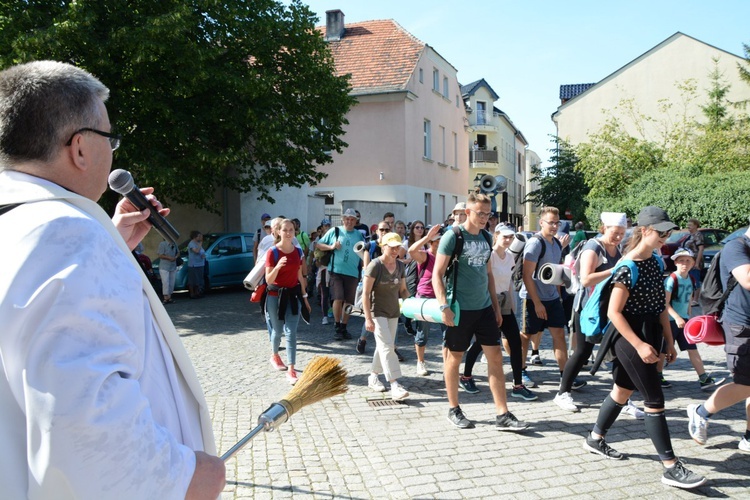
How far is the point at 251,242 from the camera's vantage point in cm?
1850

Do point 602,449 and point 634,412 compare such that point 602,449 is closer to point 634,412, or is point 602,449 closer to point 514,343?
point 634,412

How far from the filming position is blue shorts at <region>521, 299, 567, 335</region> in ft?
22.8

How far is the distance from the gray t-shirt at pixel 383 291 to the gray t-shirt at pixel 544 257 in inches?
61.4

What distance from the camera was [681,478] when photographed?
4.21 metres

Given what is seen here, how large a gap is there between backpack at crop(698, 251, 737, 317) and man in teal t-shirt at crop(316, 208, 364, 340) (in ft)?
19.2

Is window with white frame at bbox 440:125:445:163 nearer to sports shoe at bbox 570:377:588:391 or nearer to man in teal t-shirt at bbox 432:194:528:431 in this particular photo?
sports shoe at bbox 570:377:588:391

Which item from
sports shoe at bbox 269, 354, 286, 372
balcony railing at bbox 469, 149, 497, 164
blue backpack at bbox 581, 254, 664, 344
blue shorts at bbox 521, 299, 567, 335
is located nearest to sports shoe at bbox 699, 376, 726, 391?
blue shorts at bbox 521, 299, 567, 335

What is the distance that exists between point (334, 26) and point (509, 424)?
94.7ft

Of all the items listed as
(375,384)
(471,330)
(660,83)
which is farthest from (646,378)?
(660,83)

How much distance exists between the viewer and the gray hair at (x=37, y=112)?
4.52 ft

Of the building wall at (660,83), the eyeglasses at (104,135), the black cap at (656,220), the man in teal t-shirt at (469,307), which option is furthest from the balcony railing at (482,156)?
the eyeglasses at (104,135)

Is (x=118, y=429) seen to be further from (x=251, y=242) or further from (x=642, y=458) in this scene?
(x=251, y=242)

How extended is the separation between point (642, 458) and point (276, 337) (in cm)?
457

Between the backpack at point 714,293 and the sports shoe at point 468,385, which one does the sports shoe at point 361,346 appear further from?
the backpack at point 714,293
